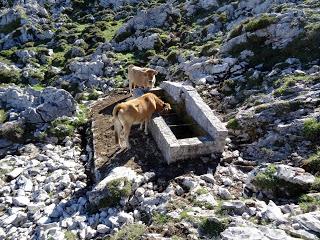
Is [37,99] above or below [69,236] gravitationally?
above

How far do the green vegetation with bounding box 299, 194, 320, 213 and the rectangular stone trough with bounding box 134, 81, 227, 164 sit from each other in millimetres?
3880

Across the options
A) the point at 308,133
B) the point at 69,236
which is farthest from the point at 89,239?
the point at 308,133

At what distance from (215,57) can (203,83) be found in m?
3.18

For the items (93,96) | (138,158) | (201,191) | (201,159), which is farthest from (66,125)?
(201,191)

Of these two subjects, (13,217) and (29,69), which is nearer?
(13,217)

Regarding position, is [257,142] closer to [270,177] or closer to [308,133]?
[308,133]

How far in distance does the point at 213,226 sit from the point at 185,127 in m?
7.42

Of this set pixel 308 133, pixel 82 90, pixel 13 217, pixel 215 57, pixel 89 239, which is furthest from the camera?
pixel 82 90

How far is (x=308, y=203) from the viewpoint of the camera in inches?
390

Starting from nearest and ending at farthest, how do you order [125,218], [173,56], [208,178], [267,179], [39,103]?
[125,218], [267,179], [208,178], [39,103], [173,56]

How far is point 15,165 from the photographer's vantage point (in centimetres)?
A: 1570

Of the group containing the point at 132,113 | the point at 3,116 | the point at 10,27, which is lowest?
the point at 3,116

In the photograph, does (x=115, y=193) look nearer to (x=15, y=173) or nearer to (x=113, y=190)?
(x=113, y=190)

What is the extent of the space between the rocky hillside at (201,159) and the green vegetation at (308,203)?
0.02 m
